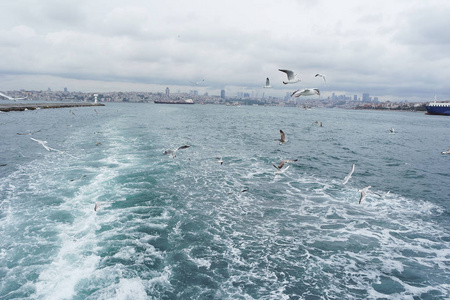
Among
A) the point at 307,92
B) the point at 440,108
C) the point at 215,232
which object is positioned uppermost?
the point at 440,108

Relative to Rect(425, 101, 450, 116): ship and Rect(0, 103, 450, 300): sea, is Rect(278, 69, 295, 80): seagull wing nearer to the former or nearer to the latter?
Rect(0, 103, 450, 300): sea

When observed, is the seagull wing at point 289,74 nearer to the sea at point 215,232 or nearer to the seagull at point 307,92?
the seagull at point 307,92

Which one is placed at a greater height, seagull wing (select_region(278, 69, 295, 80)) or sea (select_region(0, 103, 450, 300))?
seagull wing (select_region(278, 69, 295, 80))

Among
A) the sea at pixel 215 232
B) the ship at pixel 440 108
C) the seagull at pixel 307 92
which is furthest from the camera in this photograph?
the ship at pixel 440 108

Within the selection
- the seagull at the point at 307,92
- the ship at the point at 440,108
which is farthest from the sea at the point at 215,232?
the ship at the point at 440,108

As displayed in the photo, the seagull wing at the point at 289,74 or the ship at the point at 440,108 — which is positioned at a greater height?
the ship at the point at 440,108

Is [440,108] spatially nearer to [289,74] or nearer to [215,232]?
[289,74]

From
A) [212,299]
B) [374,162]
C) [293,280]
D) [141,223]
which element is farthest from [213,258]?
[374,162]

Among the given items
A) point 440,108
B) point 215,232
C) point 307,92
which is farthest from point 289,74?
point 440,108

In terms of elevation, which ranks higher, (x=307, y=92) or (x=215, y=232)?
(x=307, y=92)

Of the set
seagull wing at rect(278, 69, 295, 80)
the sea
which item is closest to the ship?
the sea

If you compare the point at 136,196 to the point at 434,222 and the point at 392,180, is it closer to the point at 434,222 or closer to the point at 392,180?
the point at 434,222
